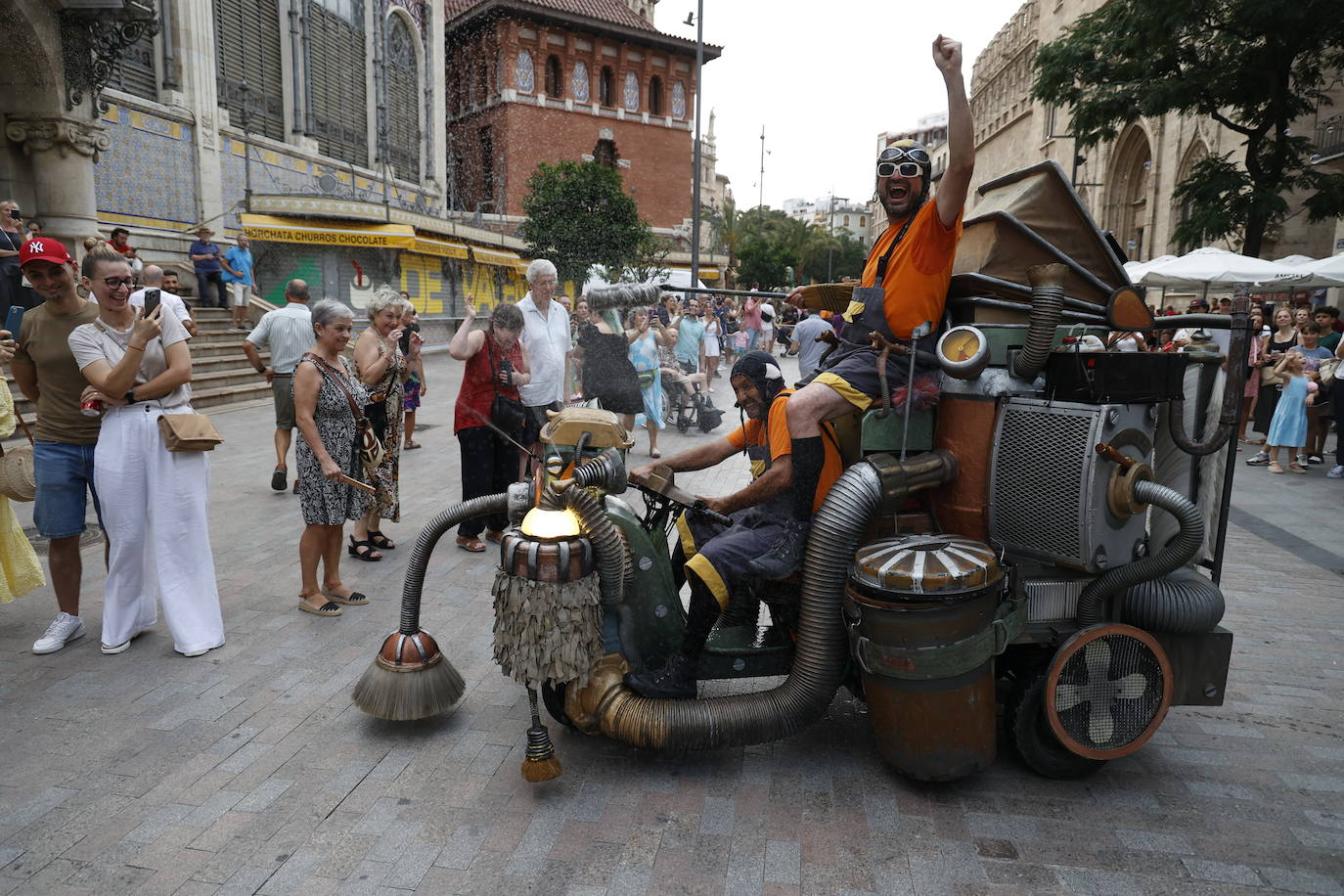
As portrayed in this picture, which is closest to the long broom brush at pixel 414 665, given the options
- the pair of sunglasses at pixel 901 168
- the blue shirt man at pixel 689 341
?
the pair of sunglasses at pixel 901 168

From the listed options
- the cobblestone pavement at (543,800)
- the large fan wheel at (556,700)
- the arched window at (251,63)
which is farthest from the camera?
the arched window at (251,63)

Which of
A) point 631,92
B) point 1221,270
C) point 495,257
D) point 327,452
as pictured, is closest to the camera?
point 327,452

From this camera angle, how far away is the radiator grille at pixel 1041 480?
3020 mm

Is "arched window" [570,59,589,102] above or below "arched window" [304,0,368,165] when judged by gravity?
above

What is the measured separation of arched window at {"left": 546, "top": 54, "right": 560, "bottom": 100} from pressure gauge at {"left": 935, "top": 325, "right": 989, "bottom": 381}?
4271cm

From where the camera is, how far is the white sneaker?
425 cm

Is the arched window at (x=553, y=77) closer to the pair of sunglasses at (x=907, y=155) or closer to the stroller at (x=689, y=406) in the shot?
the stroller at (x=689, y=406)

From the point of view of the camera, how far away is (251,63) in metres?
19.0

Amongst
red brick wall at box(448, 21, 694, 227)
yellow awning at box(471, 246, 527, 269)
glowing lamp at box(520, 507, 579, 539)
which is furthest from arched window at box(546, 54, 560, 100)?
glowing lamp at box(520, 507, 579, 539)

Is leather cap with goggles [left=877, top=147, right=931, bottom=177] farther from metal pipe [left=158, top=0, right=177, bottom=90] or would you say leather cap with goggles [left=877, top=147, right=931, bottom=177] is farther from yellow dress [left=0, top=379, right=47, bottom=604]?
metal pipe [left=158, top=0, right=177, bottom=90]

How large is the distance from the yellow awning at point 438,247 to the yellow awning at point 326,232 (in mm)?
786

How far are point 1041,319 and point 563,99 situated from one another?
141ft

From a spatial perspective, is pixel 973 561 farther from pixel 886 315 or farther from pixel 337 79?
pixel 337 79

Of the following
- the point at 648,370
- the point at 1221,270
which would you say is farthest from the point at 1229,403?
the point at 1221,270
